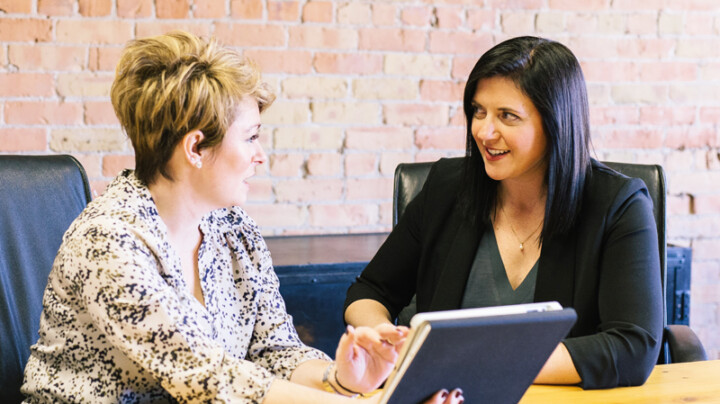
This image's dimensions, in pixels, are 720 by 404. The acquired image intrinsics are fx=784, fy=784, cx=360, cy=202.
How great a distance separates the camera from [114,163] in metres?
2.24

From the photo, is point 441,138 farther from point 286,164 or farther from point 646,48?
point 646,48

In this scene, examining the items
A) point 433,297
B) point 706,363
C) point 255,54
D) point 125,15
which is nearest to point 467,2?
point 255,54

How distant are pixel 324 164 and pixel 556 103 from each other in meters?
1.02

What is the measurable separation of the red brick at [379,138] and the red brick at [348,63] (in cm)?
18

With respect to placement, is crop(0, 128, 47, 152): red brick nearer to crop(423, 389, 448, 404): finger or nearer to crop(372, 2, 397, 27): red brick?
crop(372, 2, 397, 27): red brick

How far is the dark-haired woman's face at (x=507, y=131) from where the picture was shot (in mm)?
1502

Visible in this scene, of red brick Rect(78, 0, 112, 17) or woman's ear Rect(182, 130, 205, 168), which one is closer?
woman's ear Rect(182, 130, 205, 168)

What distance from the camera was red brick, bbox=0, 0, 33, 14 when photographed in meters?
2.10

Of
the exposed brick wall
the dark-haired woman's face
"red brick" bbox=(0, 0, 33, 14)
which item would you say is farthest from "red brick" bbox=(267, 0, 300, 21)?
the dark-haired woman's face

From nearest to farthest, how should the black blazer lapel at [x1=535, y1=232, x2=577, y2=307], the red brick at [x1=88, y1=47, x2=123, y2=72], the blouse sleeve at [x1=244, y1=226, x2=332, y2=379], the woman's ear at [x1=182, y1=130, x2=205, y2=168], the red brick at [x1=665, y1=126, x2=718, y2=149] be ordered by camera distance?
the woman's ear at [x1=182, y1=130, x2=205, y2=168] → the blouse sleeve at [x1=244, y1=226, x2=332, y2=379] → the black blazer lapel at [x1=535, y1=232, x2=577, y2=307] → the red brick at [x1=88, y1=47, x2=123, y2=72] → the red brick at [x1=665, y1=126, x2=718, y2=149]

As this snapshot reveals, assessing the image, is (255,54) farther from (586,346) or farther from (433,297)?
(586,346)

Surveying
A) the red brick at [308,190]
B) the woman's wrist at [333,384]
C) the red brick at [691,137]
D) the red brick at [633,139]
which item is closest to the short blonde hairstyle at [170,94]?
the woman's wrist at [333,384]

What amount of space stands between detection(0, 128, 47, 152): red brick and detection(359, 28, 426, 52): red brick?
956 millimetres

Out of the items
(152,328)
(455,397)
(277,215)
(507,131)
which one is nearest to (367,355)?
(455,397)
